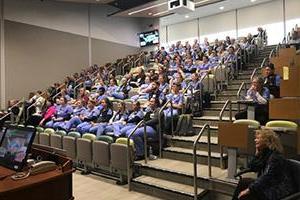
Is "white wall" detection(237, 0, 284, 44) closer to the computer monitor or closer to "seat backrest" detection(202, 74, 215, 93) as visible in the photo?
"seat backrest" detection(202, 74, 215, 93)

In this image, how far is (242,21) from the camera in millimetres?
13867

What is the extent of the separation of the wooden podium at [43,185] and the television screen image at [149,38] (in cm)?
1297

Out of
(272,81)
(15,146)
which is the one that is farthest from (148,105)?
(15,146)

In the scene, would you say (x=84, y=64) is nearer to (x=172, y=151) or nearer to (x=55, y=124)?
(x=55, y=124)

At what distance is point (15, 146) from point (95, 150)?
320cm

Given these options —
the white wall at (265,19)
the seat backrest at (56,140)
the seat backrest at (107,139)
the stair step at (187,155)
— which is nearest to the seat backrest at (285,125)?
the stair step at (187,155)

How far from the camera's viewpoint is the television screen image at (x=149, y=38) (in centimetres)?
1519

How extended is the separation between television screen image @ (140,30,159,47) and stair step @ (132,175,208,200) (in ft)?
35.1

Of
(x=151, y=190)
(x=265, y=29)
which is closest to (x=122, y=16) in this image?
(x=265, y=29)

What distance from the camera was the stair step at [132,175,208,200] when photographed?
4425 millimetres

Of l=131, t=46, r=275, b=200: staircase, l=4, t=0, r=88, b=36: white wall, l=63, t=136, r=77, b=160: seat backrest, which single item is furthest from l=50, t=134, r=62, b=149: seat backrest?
l=4, t=0, r=88, b=36: white wall

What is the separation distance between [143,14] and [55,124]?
7762 millimetres

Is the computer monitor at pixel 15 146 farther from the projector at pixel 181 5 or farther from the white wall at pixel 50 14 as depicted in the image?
the white wall at pixel 50 14

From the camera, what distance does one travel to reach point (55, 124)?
25.8 ft
